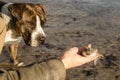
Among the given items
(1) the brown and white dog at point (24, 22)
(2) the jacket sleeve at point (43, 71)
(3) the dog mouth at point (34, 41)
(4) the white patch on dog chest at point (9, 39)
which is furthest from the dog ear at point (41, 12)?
(2) the jacket sleeve at point (43, 71)

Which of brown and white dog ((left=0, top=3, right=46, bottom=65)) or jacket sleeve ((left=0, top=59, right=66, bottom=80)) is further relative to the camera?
brown and white dog ((left=0, top=3, right=46, bottom=65))

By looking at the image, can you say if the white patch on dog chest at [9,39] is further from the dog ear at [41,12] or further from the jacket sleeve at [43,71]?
the jacket sleeve at [43,71]

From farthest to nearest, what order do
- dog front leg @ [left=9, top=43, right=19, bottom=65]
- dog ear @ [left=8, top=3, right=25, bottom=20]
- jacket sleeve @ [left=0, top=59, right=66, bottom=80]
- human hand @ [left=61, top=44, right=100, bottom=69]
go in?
dog front leg @ [left=9, top=43, right=19, bottom=65]
dog ear @ [left=8, top=3, right=25, bottom=20]
human hand @ [left=61, top=44, right=100, bottom=69]
jacket sleeve @ [left=0, top=59, right=66, bottom=80]

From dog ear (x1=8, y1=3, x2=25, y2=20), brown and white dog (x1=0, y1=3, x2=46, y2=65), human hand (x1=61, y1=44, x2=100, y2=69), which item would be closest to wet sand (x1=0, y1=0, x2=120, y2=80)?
brown and white dog (x1=0, y1=3, x2=46, y2=65)

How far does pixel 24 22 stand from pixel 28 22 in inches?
2.7

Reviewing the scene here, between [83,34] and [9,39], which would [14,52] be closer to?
[9,39]

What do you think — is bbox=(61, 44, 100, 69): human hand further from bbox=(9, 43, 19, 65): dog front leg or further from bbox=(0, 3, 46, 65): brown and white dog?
bbox=(9, 43, 19, 65): dog front leg

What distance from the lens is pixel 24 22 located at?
16.5 feet

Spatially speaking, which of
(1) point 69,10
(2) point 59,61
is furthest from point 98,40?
(2) point 59,61

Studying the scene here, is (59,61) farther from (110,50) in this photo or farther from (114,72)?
(110,50)

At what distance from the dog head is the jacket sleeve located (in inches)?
94.4

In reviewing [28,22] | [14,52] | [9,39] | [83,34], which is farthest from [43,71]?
[83,34]

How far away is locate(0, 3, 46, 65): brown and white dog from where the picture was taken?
499cm

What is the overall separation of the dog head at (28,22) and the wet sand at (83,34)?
2.08 feet
